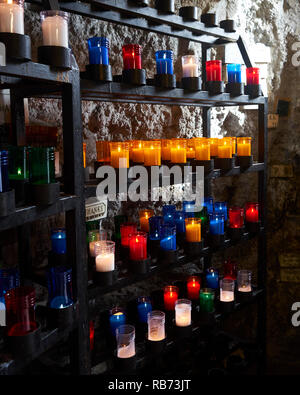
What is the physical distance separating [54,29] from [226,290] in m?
1.65

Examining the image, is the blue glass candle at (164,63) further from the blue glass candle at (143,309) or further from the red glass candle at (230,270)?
the red glass candle at (230,270)

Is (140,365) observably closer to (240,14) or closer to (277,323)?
(277,323)

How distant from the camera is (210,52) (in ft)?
9.46

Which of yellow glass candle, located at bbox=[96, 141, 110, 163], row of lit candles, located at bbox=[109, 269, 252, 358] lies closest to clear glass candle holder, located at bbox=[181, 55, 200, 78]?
yellow glass candle, located at bbox=[96, 141, 110, 163]

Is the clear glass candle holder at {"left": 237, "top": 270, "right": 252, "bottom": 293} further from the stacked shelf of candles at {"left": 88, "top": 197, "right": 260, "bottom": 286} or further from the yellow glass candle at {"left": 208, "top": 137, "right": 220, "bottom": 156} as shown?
the yellow glass candle at {"left": 208, "top": 137, "right": 220, "bottom": 156}

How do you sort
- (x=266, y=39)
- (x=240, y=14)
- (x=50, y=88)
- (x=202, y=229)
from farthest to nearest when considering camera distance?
(x=266, y=39), (x=240, y=14), (x=202, y=229), (x=50, y=88)

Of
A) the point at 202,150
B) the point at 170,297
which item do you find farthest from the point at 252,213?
the point at 170,297

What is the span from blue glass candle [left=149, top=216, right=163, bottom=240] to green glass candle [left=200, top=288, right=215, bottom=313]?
1.54ft

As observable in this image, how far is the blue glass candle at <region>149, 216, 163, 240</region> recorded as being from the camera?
6.43 feet

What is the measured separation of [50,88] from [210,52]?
1.84 metres

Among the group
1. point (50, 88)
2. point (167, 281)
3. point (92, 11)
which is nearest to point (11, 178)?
point (50, 88)

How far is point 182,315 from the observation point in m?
2.00

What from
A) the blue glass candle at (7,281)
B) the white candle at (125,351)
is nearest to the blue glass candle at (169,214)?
the white candle at (125,351)

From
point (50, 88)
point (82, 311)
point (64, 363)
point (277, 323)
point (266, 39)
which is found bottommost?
point (277, 323)
